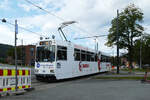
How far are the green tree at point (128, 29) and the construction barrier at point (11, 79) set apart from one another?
117 ft

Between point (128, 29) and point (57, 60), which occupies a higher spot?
point (128, 29)

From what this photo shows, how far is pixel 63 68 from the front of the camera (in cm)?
1416

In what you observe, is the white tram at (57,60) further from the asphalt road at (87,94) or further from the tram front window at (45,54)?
the asphalt road at (87,94)

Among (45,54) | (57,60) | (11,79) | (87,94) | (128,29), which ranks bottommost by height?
(87,94)

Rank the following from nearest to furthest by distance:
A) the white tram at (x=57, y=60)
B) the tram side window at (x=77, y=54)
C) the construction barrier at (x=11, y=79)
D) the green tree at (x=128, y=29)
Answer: the construction barrier at (x=11, y=79)
the white tram at (x=57, y=60)
the tram side window at (x=77, y=54)
the green tree at (x=128, y=29)

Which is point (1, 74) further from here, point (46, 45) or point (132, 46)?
point (132, 46)

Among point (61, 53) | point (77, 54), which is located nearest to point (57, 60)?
point (61, 53)

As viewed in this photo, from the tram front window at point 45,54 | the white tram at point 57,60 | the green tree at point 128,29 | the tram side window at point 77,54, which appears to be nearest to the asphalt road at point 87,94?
the white tram at point 57,60

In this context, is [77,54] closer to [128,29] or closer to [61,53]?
[61,53]

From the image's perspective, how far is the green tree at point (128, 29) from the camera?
42969 millimetres

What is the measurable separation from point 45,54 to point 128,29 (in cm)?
3299

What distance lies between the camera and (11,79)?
852 centimetres

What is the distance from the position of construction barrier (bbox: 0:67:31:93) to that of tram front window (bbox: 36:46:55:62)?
3945 millimetres

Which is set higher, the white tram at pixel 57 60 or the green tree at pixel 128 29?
the green tree at pixel 128 29
